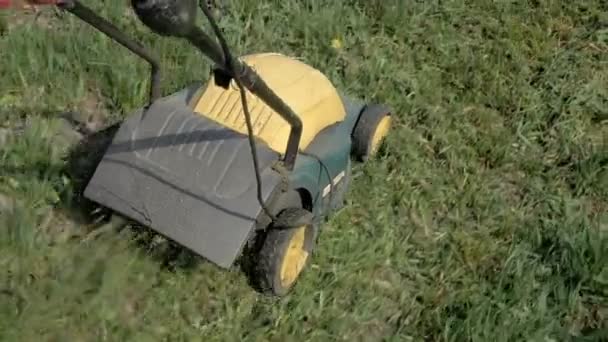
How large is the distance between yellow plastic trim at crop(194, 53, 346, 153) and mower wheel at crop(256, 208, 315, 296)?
0.18m

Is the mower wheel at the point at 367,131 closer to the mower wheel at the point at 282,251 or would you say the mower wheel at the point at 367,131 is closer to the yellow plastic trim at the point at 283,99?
the yellow plastic trim at the point at 283,99

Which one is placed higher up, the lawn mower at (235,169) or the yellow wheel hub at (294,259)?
the lawn mower at (235,169)

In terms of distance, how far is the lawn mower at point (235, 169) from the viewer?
86.7 inches

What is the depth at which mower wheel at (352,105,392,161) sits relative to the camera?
275 centimetres

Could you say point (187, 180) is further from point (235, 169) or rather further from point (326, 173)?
point (326, 173)

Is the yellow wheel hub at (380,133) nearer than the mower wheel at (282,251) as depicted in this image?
No

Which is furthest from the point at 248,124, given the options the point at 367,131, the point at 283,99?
the point at 367,131

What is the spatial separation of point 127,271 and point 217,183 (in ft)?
1.01

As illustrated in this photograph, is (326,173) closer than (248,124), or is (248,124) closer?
(248,124)

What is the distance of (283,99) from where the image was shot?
8.03 ft

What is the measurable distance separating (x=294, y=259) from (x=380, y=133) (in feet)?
1.97

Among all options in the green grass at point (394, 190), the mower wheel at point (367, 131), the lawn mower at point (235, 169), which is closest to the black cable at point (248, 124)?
the lawn mower at point (235, 169)

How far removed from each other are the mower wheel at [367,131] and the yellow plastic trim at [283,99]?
11 cm

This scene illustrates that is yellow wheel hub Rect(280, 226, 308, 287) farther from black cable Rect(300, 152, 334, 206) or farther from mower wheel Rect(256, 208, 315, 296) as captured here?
black cable Rect(300, 152, 334, 206)
